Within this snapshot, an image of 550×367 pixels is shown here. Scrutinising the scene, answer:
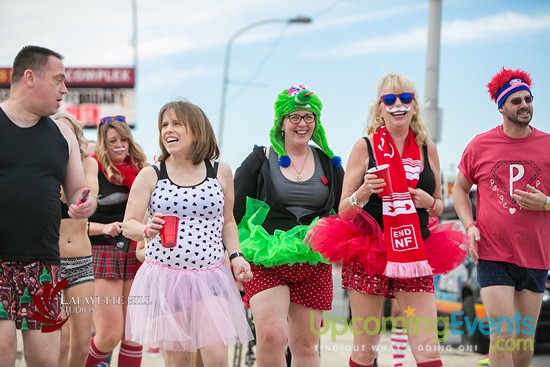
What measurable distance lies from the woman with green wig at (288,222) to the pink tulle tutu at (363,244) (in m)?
0.30

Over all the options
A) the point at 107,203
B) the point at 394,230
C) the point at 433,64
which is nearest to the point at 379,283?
the point at 394,230

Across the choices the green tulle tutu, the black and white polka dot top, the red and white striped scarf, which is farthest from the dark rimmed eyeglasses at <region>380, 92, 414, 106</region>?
the black and white polka dot top

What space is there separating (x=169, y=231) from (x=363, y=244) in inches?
61.4

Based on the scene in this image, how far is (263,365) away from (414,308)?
1.25m

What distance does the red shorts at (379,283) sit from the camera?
6.00 m

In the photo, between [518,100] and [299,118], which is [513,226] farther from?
[299,118]

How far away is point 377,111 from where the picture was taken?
6.41 m

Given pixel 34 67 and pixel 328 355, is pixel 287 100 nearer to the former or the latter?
pixel 34 67

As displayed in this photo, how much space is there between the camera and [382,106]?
247 inches

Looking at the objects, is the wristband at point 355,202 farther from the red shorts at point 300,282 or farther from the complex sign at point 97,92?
the complex sign at point 97,92

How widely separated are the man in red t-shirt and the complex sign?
29169 mm

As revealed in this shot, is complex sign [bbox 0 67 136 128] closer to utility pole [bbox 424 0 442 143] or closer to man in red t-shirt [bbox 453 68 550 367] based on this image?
utility pole [bbox 424 0 442 143]

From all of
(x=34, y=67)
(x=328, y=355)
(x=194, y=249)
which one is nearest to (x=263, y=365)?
(x=194, y=249)

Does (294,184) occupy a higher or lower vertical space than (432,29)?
lower
